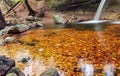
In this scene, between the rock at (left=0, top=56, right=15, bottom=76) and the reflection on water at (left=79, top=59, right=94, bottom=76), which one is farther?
the reflection on water at (left=79, top=59, right=94, bottom=76)

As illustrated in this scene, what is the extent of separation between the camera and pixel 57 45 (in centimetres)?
876

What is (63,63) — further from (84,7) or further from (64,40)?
(84,7)

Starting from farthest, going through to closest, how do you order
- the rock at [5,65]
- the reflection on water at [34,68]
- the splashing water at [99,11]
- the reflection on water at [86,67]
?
the splashing water at [99,11] < the reflection on water at [34,68] < the reflection on water at [86,67] < the rock at [5,65]

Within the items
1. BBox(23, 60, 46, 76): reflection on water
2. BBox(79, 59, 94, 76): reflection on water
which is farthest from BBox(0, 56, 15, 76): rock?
BBox(79, 59, 94, 76): reflection on water

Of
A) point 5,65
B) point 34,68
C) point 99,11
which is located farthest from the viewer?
point 99,11

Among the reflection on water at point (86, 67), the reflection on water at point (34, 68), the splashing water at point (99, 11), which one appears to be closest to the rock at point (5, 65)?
the reflection on water at point (34, 68)

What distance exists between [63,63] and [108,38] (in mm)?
3206

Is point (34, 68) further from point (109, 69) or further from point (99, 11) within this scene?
point (99, 11)

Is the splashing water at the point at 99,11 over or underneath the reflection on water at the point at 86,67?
underneath

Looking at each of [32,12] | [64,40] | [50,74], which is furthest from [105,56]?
[32,12]

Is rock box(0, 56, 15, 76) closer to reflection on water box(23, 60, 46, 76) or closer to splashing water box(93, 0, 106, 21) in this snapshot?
reflection on water box(23, 60, 46, 76)

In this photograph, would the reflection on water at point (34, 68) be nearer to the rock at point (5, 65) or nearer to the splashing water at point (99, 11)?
the rock at point (5, 65)

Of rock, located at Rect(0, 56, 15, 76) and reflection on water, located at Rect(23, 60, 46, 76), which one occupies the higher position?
rock, located at Rect(0, 56, 15, 76)

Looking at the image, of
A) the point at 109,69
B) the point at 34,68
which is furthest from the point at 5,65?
the point at 109,69
